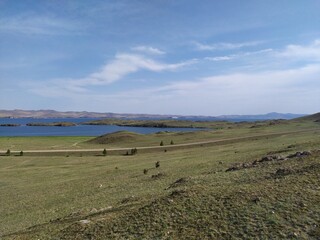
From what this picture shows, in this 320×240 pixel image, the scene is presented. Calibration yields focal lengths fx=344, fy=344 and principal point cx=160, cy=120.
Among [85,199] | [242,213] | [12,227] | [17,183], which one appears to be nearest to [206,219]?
[242,213]

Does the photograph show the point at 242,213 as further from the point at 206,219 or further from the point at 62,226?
the point at 62,226

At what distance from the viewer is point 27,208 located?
22.8 m

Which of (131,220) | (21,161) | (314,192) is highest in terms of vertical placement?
(314,192)

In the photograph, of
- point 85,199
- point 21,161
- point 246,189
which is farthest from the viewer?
point 21,161

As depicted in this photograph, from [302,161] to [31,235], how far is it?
14.2m

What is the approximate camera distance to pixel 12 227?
58.9 feet

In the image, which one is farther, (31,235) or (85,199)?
(85,199)

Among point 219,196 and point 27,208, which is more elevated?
point 219,196

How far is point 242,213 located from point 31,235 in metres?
8.13

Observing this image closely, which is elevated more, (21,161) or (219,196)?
(219,196)

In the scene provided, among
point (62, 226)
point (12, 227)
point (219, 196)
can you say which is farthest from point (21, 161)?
point (219, 196)

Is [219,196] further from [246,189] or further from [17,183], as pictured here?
[17,183]

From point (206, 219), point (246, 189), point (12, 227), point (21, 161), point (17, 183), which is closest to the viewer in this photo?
point (206, 219)

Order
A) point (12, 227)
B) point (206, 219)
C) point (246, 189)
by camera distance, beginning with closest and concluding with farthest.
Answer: point (206, 219)
point (246, 189)
point (12, 227)
